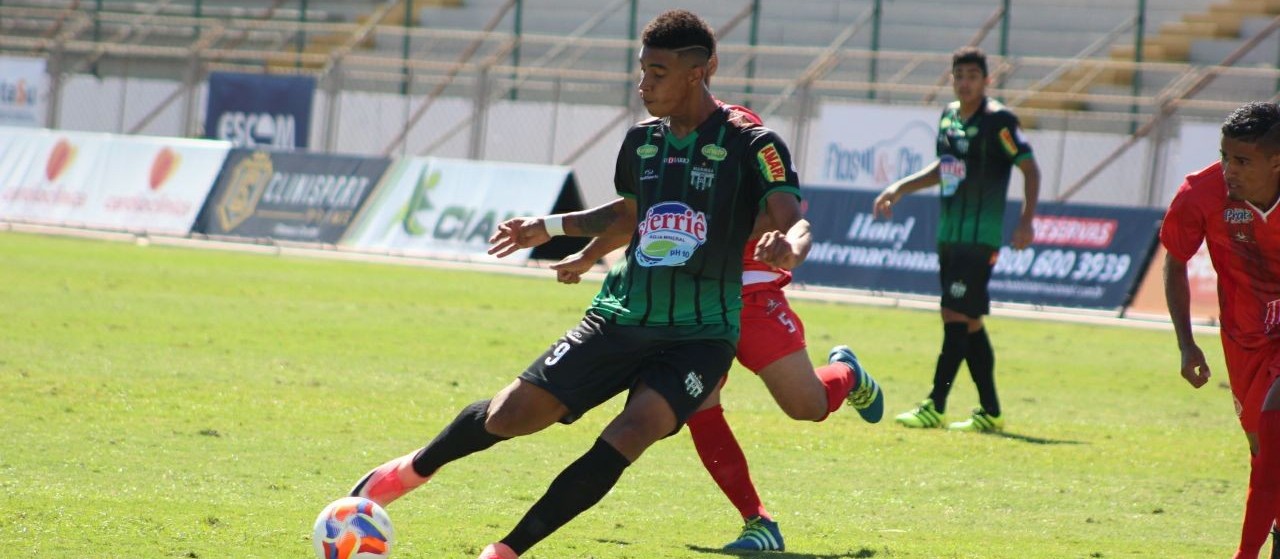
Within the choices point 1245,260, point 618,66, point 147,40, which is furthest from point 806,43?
point 1245,260

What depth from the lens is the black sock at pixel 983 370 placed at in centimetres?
1020

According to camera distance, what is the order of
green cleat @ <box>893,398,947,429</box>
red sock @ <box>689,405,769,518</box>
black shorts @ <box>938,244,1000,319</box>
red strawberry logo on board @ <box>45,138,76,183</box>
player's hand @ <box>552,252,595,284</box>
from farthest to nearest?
1. red strawberry logo on board @ <box>45,138,76,183</box>
2. black shorts @ <box>938,244,1000,319</box>
3. green cleat @ <box>893,398,947,429</box>
4. red sock @ <box>689,405,769,518</box>
5. player's hand @ <box>552,252,595,284</box>

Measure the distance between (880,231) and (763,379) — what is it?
14.3 metres

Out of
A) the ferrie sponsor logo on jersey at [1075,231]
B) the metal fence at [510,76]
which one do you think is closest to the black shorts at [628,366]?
the ferrie sponsor logo on jersey at [1075,231]

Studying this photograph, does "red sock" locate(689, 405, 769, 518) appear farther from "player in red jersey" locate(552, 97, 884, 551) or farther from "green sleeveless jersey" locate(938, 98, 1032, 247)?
"green sleeveless jersey" locate(938, 98, 1032, 247)

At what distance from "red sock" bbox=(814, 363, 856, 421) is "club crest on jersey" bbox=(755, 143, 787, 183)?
5.69 feet

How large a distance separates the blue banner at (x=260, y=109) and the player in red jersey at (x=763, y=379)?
2239 cm

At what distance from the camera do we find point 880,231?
21.0 metres

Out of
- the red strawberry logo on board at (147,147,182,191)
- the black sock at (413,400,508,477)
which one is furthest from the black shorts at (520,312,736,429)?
the red strawberry logo on board at (147,147,182,191)

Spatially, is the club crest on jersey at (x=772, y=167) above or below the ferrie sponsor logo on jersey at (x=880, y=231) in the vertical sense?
above

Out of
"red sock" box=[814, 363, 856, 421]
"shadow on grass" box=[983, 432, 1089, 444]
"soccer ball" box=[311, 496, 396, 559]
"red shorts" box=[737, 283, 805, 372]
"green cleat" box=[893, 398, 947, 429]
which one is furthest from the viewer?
"green cleat" box=[893, 398, 947, 429]

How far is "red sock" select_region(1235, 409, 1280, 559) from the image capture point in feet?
19.5

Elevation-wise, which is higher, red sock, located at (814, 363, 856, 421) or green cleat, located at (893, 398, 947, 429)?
red sock, located at (814, 363, 856, 421)

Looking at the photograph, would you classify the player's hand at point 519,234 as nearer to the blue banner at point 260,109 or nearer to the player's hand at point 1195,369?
the player's hand at point 1195,369
